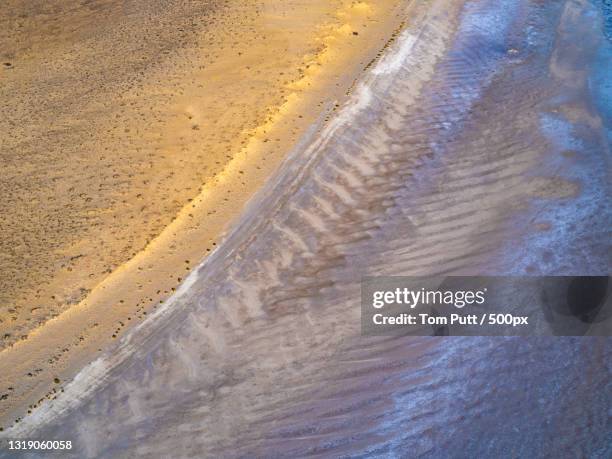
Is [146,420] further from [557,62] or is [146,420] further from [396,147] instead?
[557,62]

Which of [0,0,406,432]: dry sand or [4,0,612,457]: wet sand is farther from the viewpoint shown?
[0,0,406,432]: dry sand

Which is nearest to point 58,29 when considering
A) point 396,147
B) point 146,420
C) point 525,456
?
point 396,147

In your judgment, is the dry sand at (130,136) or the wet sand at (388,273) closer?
the wet sand at (388,273)

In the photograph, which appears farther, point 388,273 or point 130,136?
point 130,136

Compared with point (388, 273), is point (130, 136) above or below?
above
